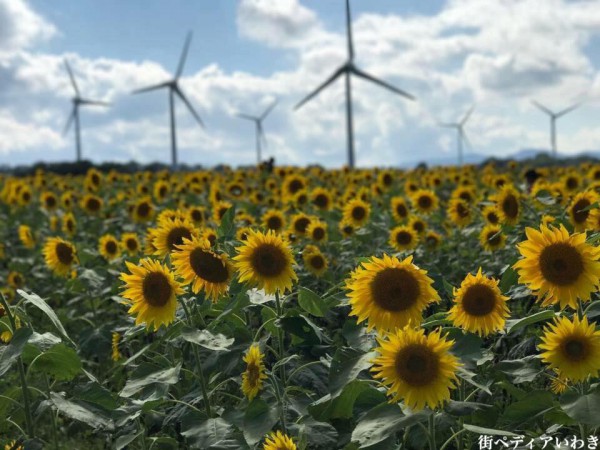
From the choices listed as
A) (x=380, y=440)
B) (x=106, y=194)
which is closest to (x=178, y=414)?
(x=380, y=440)

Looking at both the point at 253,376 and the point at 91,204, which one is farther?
the point at 91,204

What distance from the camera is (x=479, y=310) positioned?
3.61m

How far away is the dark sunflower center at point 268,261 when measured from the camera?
4055 mm

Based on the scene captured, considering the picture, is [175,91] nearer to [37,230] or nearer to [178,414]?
[37,230]

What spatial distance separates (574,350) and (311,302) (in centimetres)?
127

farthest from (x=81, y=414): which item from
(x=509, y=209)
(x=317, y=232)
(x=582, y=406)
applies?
(x=317, y=232)

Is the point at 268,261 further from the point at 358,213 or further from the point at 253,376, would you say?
the point at 358,213

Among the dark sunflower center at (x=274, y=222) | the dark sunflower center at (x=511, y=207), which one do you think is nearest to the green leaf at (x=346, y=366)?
the dark sunflower center at (x=511, y=207)

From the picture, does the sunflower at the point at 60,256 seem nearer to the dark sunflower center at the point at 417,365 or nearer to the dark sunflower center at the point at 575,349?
the dark sunflower center at the point at 417,365

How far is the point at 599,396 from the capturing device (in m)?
3.24

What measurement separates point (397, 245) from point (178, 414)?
4.04m

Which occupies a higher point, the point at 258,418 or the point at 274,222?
the point at 274,222

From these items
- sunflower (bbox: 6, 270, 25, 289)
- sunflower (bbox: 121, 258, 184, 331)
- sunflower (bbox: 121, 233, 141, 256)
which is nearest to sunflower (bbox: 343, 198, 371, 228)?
sunflower (bbox: 121, 233, 141, 256)

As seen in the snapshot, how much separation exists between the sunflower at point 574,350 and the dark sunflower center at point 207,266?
5.66 ft
